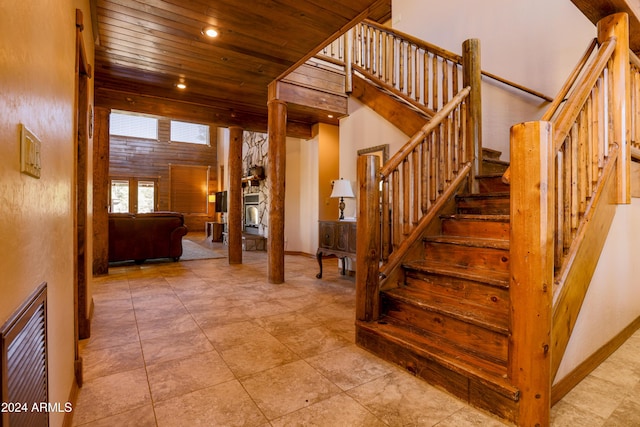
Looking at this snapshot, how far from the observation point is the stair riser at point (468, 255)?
2.16 meters

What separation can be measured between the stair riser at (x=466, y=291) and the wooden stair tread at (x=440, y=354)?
10.1 inches

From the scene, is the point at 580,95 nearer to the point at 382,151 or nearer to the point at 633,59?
the point at 633,59

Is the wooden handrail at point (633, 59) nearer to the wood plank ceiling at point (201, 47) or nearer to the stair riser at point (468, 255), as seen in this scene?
the stair riser at point (468, 255)

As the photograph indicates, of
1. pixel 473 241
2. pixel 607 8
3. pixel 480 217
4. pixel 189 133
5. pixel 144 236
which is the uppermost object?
pixel 189 133

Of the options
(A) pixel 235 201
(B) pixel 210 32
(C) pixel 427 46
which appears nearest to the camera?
(B) pixel 210 32

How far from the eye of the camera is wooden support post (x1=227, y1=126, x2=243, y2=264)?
18.5 ft

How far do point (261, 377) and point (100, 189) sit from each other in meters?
4.03

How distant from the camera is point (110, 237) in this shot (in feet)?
17.1

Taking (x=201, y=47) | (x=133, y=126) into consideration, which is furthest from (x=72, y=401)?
(x=133, y=126)

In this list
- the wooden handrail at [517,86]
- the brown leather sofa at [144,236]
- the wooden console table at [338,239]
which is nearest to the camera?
the wooden handrail at [517,86]

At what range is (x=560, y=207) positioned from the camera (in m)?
1.72

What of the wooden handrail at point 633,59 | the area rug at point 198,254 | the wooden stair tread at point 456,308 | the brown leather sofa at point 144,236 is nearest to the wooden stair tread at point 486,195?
the wooden stair tread at point 456,308

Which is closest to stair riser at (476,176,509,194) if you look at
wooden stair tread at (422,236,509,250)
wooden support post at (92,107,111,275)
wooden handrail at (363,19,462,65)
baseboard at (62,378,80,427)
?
wooden stair tread at (422,236,509,250)

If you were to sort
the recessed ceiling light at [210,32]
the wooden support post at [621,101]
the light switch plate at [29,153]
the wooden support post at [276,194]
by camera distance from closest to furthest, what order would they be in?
the light switch plate at [29,153], the wooden support post at [621,101], the recessed ceiling light at [210,32], the wooden support post at [276,194]
